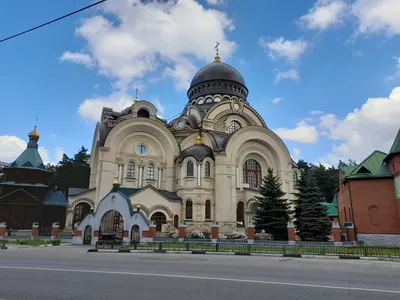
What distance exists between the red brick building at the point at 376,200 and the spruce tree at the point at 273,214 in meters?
4.32

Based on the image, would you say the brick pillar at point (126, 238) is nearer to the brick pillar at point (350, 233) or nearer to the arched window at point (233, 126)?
the brick pillar at point (350, 233)

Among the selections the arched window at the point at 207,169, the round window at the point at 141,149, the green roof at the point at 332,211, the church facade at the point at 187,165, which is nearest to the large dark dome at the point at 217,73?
the church facade at the point at 187,165

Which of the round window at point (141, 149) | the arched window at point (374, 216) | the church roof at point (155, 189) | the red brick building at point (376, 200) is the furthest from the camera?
the round window at point (141, 149)

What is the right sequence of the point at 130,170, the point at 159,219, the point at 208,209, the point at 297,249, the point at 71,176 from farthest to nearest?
the point at 71,176, the point at 130,170, the point at 208,209, the point at 159,219, the point at 297,249

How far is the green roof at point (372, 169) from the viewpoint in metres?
21.6

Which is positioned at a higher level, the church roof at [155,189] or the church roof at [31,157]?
the church roof at [31,157]

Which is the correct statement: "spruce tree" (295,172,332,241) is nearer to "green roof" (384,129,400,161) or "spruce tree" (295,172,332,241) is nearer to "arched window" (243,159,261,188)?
"green roof" (384,129,400,161)

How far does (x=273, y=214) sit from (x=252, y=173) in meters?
9.84

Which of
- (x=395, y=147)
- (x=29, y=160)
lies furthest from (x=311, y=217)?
(x=29, y=160)

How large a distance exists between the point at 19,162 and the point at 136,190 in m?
13.5

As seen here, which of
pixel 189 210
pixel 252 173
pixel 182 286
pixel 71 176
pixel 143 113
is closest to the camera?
pixel 182 286

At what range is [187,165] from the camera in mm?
28766

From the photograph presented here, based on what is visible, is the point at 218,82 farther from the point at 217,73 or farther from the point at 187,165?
the point at 187,165

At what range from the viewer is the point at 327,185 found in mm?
55688
